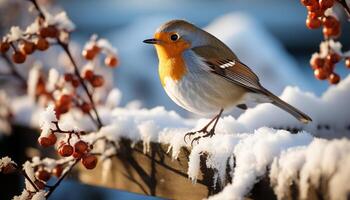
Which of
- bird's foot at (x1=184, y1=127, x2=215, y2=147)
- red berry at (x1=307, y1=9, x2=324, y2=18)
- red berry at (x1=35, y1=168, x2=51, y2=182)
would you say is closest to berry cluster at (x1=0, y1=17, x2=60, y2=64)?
red berry at (x1=35, y1=168, x2=51, y2=182)

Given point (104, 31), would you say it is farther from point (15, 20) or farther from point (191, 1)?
point (15, 20)

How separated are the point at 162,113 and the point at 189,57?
24 cm

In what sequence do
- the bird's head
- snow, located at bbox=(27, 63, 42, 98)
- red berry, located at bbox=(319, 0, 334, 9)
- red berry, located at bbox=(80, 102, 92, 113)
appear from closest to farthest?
red berry, located at bbox=(319, 0, 334, 9) < the bird's head < red berry, located at bbox=(80, 102, 92, 113) < snow, located at bbox=(27, 63, 42, 98)

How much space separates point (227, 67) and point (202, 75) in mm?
124

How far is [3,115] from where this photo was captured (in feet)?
9.52

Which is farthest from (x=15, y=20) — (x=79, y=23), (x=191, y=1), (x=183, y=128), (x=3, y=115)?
(x=191, y=1)

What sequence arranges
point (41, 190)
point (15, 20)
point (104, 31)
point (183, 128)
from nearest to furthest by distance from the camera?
1. point (41, 190)
2. point (183, 128)
3. point (15, 20)
4. point (104, 31)

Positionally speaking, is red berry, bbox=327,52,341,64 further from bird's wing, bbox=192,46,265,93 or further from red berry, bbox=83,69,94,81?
red berry, bbox=83,69,94,81

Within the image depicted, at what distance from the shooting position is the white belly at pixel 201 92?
2172 mm

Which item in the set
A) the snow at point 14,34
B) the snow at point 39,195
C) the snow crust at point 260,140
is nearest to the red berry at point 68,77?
the snow crust at point 260,140

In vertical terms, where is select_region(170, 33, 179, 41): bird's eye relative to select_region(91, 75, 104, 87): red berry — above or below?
above

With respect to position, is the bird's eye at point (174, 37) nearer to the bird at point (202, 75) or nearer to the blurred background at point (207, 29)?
the bird at point (202, 75)

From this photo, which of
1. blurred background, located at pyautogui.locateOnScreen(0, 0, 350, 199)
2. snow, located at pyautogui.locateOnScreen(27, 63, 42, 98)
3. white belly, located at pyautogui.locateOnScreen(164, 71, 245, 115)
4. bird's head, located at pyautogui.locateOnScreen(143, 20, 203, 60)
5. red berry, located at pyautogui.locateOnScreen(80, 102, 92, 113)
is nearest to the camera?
white belly, located at pyautogui.locateOnScreen(164, 71, 245, 115)

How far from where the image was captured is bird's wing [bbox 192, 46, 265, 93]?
2.24 meters
